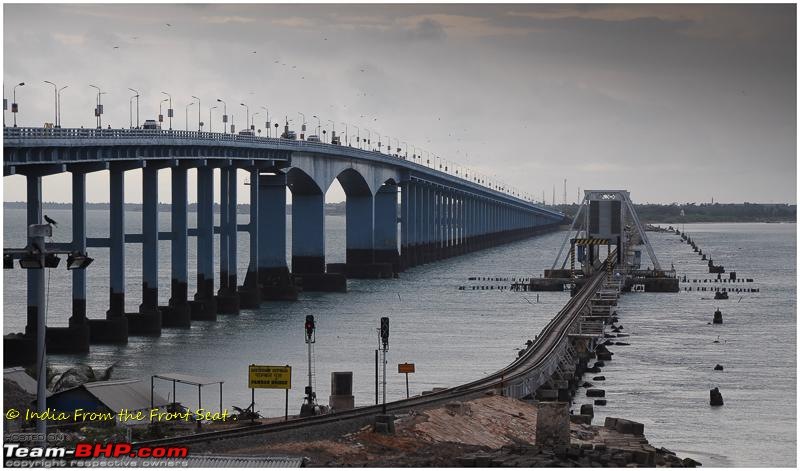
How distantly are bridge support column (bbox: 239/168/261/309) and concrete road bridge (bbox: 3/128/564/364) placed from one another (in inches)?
4.3

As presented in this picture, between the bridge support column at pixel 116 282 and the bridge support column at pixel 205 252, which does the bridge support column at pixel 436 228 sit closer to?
the bridge support column at pixel 205 252

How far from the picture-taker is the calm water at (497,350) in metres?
48.1

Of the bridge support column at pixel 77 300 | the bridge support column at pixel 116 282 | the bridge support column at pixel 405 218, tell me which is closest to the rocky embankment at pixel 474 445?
the bridge support column at pixel 77 300

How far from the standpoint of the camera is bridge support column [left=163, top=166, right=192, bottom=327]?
266ft

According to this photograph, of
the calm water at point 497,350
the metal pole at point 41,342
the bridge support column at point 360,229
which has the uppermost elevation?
the bridge support column at point 360,229

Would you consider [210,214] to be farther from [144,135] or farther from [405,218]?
[405,218]

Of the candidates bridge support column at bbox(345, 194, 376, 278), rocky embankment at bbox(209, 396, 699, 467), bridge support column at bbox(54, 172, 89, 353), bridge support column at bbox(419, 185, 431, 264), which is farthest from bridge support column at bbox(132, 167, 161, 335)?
bridge support column at bbox(419, 185, 431, 264)

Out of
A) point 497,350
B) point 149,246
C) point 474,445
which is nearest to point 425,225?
point 149,246

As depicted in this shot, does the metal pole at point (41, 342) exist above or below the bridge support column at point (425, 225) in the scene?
below

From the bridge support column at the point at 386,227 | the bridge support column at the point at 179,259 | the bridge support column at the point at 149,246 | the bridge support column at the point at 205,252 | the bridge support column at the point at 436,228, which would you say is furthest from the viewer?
the bridge support column at the point at 436,228

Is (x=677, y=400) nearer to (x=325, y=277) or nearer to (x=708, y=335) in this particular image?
(x=708, y=335)

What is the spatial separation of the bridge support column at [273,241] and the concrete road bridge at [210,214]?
9 centimetres

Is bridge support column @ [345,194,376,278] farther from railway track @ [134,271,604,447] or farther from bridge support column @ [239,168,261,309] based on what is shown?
railway track @ [134,271,604,447]

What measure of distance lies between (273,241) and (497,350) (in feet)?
137
